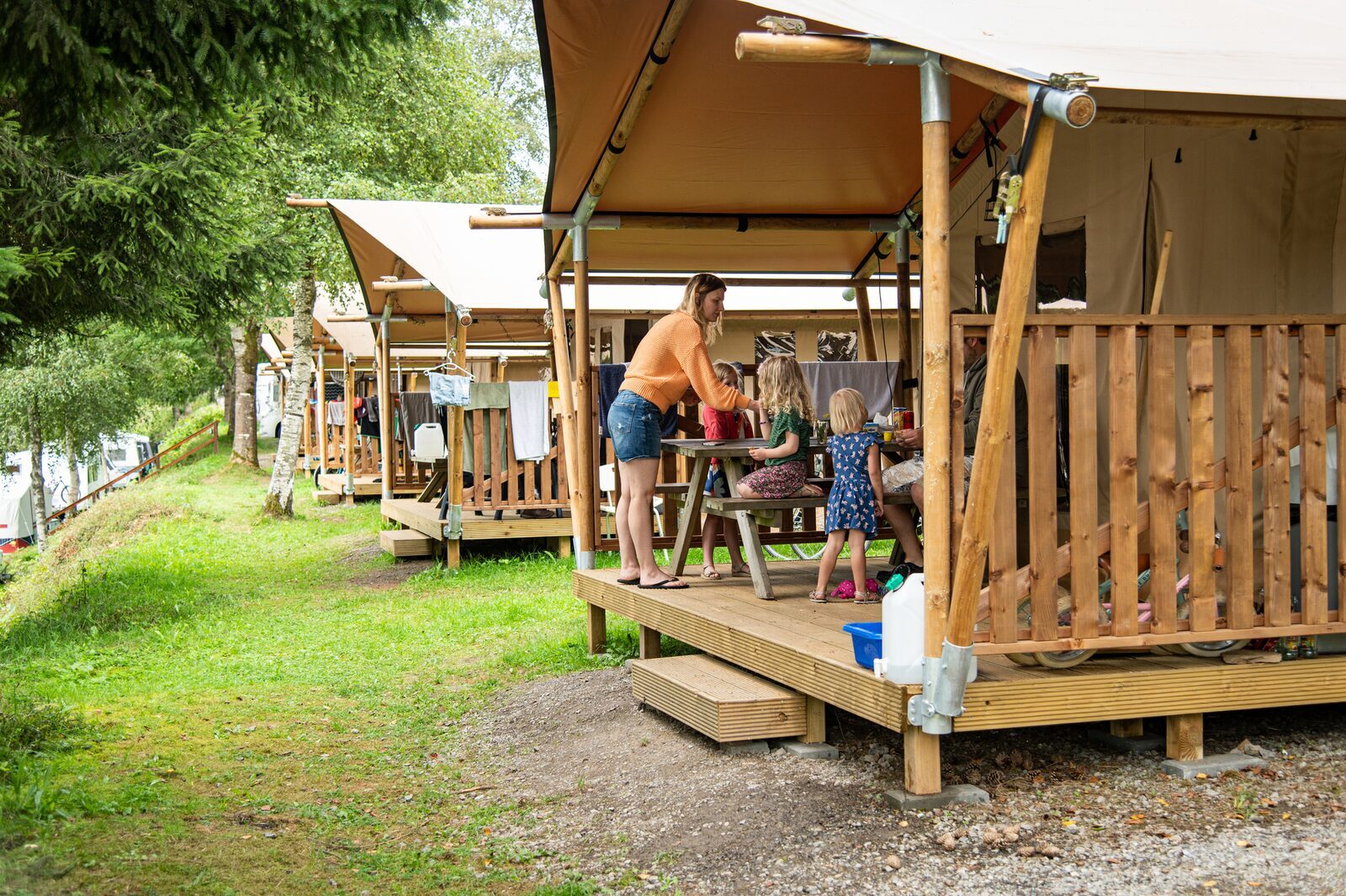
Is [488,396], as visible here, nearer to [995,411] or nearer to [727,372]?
[727,372]

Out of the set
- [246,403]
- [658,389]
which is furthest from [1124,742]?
[246,403]

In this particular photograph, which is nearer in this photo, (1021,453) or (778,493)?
(778,493)

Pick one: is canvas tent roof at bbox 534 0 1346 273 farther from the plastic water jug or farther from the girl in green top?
the plastic water jug

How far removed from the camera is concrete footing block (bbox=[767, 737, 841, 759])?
15.9 ft

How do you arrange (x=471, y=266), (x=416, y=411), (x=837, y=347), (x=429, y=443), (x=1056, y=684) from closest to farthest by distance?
1. (x=1056, y=684)
2. (x=471, y=266)
3. (x=429, y=443)
4. (x=416, y=411)
5. (x=837, y=347)

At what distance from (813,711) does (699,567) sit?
8.74 feet

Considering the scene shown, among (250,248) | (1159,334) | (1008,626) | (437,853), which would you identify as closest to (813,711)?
(1008,626)

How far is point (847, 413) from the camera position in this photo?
5875 millimetres

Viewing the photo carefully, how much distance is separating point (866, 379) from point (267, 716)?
479 cm

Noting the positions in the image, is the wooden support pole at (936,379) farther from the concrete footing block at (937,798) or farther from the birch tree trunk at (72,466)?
the birch tree trunk at (72,466)

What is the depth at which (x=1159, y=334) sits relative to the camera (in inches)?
168

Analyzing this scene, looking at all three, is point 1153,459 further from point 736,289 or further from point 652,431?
point 736,289

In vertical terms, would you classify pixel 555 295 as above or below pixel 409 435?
above

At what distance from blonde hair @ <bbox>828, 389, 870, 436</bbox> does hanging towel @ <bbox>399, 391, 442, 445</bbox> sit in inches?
370
